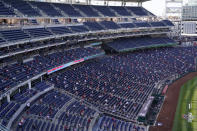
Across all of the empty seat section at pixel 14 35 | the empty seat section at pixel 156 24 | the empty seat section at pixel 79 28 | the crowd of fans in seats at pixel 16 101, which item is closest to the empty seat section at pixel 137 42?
the empty seat section at pixel 156 24

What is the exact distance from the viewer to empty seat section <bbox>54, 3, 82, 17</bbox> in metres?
55.8

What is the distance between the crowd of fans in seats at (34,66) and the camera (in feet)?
91.2

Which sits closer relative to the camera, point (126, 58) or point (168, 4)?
point (126, 58)

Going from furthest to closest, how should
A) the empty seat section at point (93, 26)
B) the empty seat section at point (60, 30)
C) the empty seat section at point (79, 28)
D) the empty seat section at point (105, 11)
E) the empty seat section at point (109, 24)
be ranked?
the empty seat section at point (105, 11) < the empty seat section at point (109, 24) < the empty seat section at point (93, 26) < the empty seat section at point (79, 28) < the empty seat section at point (60, 30)

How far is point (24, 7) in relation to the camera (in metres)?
45.9

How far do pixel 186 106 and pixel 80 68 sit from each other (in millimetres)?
21097

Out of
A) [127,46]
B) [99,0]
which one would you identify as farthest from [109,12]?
[127,46]

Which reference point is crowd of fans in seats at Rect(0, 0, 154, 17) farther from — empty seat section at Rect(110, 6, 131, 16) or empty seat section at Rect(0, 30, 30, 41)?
empty seat section at Rect(0, 30, 30, 41)

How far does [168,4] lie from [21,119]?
81017 mm

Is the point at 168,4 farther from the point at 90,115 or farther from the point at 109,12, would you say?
the point at 90,115

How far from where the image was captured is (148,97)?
115 ft

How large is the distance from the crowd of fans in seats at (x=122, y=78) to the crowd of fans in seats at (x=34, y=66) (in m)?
2.37

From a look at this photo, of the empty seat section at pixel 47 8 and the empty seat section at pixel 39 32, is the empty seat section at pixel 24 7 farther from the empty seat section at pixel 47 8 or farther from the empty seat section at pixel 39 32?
the empty seat section at pixel 39 32

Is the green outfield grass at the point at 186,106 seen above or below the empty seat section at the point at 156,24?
below
